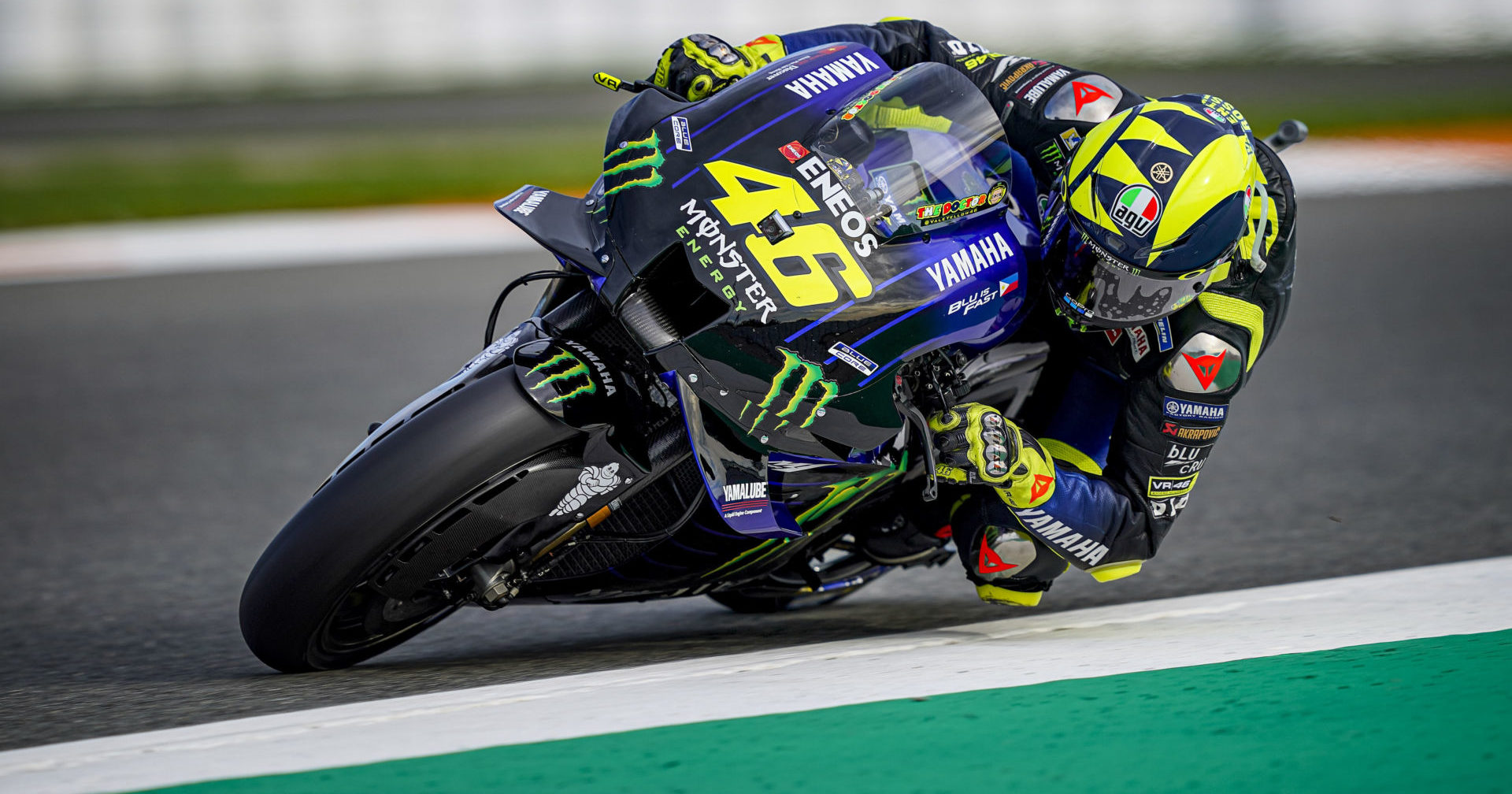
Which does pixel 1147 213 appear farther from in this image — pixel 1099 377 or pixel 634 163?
pixel 634 163

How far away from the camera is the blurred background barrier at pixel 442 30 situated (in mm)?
13195

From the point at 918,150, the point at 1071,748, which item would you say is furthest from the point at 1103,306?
the point at 1071,748

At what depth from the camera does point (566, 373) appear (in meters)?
2.71

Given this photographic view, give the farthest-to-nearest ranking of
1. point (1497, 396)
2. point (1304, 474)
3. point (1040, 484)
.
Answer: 1. point (1497, 396)
2. point (1304, 474)
3. point (1040, 484)

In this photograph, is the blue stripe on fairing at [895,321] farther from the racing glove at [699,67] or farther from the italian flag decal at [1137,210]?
the racing glove at [699,67]

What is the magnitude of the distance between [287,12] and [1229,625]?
13177 millimetres

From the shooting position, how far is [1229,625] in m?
3.22

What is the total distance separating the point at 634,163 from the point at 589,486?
61 cm

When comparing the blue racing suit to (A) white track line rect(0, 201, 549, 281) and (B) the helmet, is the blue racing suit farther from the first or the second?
(A) white track line rect(0, 201, 549, 281)

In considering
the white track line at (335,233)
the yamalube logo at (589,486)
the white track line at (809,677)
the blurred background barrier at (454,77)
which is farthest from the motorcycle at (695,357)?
the blurred background barrier at (454,77)

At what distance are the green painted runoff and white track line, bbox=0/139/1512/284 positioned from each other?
6.38 m

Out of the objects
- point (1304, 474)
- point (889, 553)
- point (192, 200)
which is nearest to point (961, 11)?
point (192, 200)

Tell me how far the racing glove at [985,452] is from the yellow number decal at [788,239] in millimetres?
446

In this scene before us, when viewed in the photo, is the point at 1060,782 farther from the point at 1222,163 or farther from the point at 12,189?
the point at 12,189
